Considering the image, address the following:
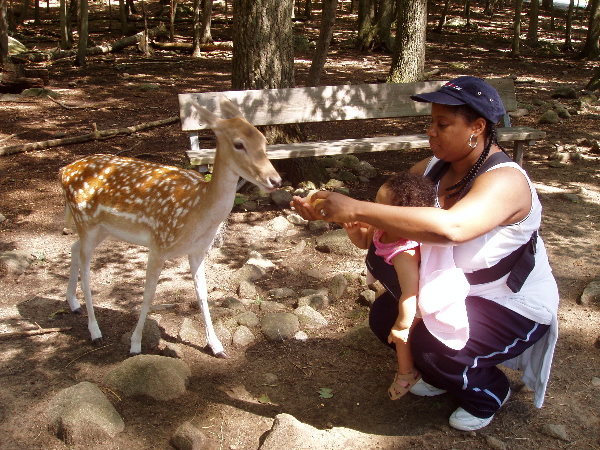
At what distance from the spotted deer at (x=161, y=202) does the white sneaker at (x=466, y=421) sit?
1.49 metres

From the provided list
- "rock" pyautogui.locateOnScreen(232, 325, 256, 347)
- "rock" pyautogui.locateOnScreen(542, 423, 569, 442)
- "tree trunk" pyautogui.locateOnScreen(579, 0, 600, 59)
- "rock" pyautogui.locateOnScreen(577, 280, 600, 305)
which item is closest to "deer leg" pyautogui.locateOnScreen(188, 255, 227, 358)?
"rock" pyautogui.locateOnScreen(232, 325, 256, 347)

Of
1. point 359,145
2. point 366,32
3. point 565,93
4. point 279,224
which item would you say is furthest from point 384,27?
point 279,224

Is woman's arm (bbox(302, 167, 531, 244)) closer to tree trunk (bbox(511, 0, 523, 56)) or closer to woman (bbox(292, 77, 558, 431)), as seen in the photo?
woman (bbox(292, 77, 558, 431))

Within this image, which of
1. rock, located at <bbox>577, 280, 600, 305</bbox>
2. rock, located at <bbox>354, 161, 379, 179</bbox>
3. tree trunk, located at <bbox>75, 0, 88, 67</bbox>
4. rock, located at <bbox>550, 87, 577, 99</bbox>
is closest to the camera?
rock, located at <bbox>577, 280, 600, 305</bbox>

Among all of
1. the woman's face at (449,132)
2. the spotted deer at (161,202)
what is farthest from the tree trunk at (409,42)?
the woman's face at (449,132)

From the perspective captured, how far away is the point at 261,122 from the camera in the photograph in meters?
6.06

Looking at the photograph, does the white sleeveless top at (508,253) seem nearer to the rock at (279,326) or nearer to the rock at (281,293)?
the rock at (279,326)

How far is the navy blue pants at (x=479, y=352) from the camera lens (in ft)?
9.18

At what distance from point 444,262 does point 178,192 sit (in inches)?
68.9

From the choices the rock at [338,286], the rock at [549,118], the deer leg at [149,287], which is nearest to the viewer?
the deer leg at [149,287]

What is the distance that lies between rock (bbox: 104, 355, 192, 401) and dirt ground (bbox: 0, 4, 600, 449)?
59mm

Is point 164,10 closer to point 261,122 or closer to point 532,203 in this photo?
point 261,122

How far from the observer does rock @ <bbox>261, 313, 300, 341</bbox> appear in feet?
12.9

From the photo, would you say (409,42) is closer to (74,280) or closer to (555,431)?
(74,280)
